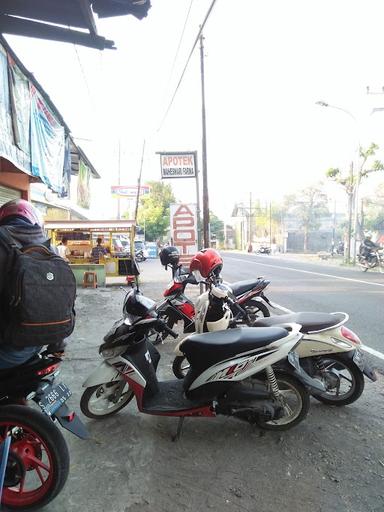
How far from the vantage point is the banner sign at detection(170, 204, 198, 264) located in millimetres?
10672

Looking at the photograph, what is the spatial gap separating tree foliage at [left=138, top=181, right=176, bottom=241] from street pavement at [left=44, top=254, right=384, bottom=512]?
46.9m

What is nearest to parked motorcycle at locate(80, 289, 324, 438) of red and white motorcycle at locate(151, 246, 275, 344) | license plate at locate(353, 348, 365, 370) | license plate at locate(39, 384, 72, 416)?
license plate at locate(353, 348, 365, 370)

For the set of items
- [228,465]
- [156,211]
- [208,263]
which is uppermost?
[156,211]

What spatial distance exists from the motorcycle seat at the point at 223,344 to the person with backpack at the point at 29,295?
3.86 feet

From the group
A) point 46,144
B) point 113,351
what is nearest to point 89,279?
point 46,144

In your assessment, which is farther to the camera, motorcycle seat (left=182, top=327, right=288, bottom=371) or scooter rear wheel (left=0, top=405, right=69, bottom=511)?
motorcycle seat (left=182, top=327, right=288, bottom=371)

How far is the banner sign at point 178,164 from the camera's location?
10.7 meters

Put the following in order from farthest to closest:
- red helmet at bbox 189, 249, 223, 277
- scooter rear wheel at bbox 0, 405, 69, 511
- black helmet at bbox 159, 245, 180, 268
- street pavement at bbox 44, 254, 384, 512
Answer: black helmet at bbox 159, 245, 180, 268 → red helmet at bbox 189, 249, 223, 277 → street pavement at bbox 44, 254, 384, 512 → scooter rear wheel at bbox 0, 405, 69, 511

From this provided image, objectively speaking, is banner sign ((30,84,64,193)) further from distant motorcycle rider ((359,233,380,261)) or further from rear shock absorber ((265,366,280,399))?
distant motorcycle rider ((359,233,380,261))

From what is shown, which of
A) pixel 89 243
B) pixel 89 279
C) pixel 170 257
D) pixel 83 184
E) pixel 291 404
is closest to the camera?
pixel 291 404

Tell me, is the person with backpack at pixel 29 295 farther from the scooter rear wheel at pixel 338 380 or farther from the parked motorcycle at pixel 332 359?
the scooter rear wheel at pixel 338 380

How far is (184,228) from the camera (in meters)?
10.7

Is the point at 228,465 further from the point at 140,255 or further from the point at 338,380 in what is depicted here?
the point at 140,255

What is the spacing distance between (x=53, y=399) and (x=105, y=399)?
1298 mm
